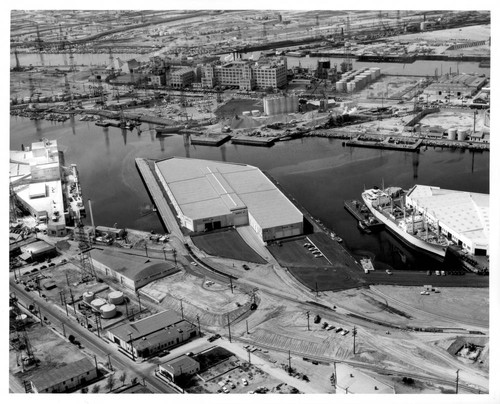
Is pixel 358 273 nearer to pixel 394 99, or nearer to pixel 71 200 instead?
pixel 71 200

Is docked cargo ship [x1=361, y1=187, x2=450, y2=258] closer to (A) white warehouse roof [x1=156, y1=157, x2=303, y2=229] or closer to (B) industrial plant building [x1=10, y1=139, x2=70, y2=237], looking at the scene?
(A) white warehouse roof [x1=156, y1=157, x2=303, y2=229]

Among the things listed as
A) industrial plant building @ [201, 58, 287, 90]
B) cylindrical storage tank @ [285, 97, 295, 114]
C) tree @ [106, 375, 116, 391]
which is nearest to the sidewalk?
tree @ [106, 375, 116, 391]

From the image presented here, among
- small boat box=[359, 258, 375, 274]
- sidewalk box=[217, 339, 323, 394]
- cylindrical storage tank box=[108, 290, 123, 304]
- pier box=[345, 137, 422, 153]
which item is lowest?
sidewalk box=[217, 339, 323, 394]

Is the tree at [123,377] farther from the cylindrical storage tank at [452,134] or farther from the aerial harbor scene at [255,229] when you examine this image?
the cylindrical storage tank at [452,134]

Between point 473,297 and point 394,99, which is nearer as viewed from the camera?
point 473,297

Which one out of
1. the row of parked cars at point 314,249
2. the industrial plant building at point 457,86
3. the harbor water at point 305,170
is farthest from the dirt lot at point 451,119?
the row of parked cars at point 314,249
